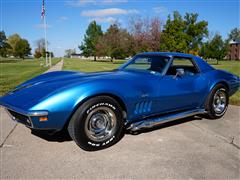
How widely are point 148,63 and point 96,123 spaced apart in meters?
1.74

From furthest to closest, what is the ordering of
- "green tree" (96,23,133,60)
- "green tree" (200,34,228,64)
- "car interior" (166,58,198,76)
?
"green tree" (96,23,133,60)
"green tree" (200,34,228,64)
"car interior" (166,58,198,76)

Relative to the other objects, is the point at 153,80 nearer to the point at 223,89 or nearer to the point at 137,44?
the point at 223,89

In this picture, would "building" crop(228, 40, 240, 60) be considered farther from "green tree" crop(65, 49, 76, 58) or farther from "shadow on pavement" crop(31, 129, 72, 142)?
"green tree" crop(65, 49, 76, 58)

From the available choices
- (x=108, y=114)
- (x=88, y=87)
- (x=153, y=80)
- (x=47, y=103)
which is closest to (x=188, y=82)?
(x=153, y=80)

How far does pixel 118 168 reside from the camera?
9.05 feet

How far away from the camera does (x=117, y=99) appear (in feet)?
11.2

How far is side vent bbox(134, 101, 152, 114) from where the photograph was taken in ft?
11.7

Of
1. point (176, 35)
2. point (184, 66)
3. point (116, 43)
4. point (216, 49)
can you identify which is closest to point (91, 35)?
point (116, 43)

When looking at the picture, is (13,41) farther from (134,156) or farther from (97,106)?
(134,156)

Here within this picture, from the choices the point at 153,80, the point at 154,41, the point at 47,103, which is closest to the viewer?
the point at 47,103

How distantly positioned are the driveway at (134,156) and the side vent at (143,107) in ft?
1.39

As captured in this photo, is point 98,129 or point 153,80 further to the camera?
point 153,80

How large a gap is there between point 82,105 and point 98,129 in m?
0.46

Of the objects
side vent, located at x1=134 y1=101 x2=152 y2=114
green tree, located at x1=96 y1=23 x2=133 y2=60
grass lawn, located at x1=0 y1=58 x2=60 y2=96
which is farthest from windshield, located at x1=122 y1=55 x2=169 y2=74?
green tree, located at x1=96 y1=23 x2=133 y2=60
